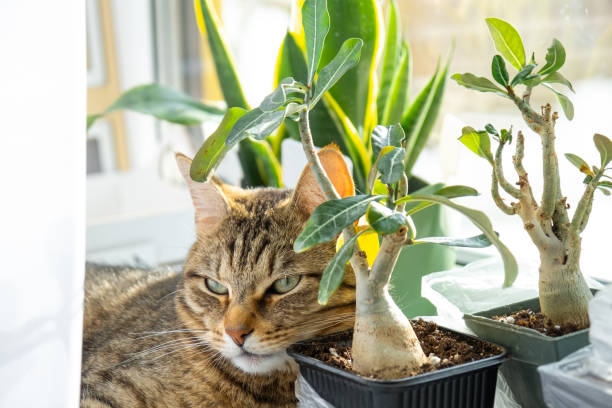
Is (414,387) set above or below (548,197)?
below

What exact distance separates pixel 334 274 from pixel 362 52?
20.4 inches

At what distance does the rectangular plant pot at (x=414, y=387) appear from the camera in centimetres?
53

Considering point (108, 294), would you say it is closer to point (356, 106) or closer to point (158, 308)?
point (158, 308)

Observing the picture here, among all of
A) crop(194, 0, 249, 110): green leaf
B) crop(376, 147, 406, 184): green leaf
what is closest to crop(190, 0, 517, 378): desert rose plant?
crop(376, 147, 406, 184): green leaf

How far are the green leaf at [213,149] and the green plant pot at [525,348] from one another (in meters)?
0.32

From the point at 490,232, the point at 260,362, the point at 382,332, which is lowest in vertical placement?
the point at 260,362

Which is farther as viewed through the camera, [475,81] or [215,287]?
[215,287]

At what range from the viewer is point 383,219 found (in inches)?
19.5

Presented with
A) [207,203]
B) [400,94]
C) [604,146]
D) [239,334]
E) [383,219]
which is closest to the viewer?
[383,219]

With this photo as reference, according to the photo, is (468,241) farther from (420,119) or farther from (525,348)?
(420,119)

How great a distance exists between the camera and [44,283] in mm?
590

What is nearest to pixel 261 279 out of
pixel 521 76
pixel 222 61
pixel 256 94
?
pixel 521 76

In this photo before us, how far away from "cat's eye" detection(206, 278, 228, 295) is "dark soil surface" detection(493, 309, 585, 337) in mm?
348

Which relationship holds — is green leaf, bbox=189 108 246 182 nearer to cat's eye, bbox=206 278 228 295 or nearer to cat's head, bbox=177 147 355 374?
cat's head, bbox=177 147 355 374
